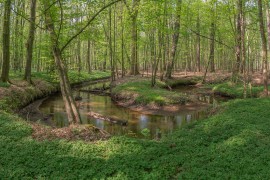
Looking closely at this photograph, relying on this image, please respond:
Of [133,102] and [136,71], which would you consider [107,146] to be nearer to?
[133,102]

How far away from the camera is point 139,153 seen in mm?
8469

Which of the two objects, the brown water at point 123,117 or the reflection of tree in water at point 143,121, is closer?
the brown water at point 123,117

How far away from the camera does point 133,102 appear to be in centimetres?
2000

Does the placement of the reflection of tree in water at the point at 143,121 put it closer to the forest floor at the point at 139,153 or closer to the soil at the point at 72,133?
the forest floor at the point at 139,153

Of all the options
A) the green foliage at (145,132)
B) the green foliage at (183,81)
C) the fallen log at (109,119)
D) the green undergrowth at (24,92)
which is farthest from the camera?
the green foliage at (183,81)

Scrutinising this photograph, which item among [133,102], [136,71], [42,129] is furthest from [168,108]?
[136,71]

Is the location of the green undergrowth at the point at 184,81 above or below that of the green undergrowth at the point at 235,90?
above

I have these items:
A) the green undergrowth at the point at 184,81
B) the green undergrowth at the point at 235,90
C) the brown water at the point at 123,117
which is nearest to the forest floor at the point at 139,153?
the brown water at the point at 123,117

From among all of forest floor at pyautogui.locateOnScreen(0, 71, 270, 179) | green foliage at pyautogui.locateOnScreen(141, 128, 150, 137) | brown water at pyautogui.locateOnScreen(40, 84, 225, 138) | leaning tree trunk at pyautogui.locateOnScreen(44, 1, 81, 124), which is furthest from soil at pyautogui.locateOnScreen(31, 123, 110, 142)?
green foliage at pyautogui.locateOnScreen(141, 128, 150, 137)

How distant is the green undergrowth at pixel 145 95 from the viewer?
1884 centimetres

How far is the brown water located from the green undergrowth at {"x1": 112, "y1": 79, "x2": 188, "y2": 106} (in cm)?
145

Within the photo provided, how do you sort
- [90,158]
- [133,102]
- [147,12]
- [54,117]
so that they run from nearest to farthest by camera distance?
[90,158] < [54,117] < [133,102] < [147,12]

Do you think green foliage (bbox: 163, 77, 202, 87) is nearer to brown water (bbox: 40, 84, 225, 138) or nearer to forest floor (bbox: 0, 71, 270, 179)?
brown water (bbox: 40, 84, 225, 138)

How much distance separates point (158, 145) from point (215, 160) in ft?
7.20
